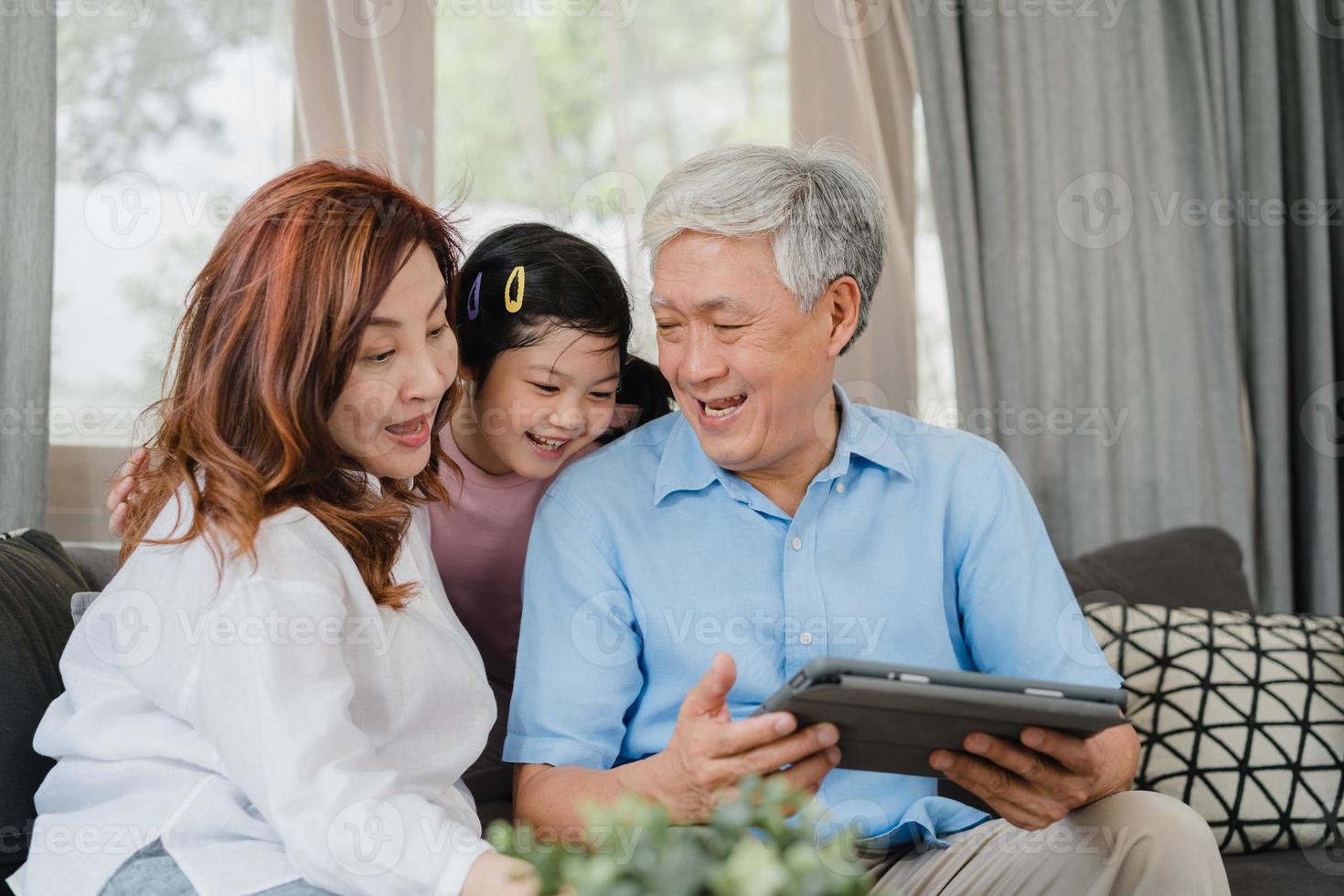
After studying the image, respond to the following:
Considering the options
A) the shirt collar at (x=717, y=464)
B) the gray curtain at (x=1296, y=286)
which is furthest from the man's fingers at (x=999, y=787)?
the gray curtain at (x=1296, y=286)

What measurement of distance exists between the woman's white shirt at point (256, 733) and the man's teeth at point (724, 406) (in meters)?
0.51

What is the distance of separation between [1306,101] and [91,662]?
3282mm

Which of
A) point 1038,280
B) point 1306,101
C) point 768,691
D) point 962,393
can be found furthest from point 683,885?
point 1306,101

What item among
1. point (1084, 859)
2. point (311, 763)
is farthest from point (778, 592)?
point (311, 763)

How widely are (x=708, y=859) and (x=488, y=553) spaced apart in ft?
3.75

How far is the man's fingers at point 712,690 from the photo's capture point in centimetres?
126

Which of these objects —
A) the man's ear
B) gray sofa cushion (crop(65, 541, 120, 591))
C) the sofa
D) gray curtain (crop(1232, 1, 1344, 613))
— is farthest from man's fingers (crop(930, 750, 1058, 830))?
gray curtain (crop(1232, 1, 1344, 613))

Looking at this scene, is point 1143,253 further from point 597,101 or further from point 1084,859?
point 1084,859

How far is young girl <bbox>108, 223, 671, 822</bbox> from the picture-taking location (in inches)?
71.4

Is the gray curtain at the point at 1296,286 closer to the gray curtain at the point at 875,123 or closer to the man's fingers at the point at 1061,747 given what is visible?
the gray curtain at the point at 875,123

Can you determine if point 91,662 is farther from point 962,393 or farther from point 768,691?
point 962,393

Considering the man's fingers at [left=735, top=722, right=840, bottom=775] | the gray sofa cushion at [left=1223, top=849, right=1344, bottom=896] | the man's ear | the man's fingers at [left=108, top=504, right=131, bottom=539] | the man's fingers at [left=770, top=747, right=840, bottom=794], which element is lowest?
the gray sofa cushion at [left=1223, top=849, right=1344, bottom=896]

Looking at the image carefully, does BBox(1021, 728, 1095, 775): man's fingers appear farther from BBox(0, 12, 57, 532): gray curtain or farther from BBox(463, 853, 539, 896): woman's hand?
BBox(0, 12, 57, 532): gray curtain

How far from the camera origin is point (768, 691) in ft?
5.46
